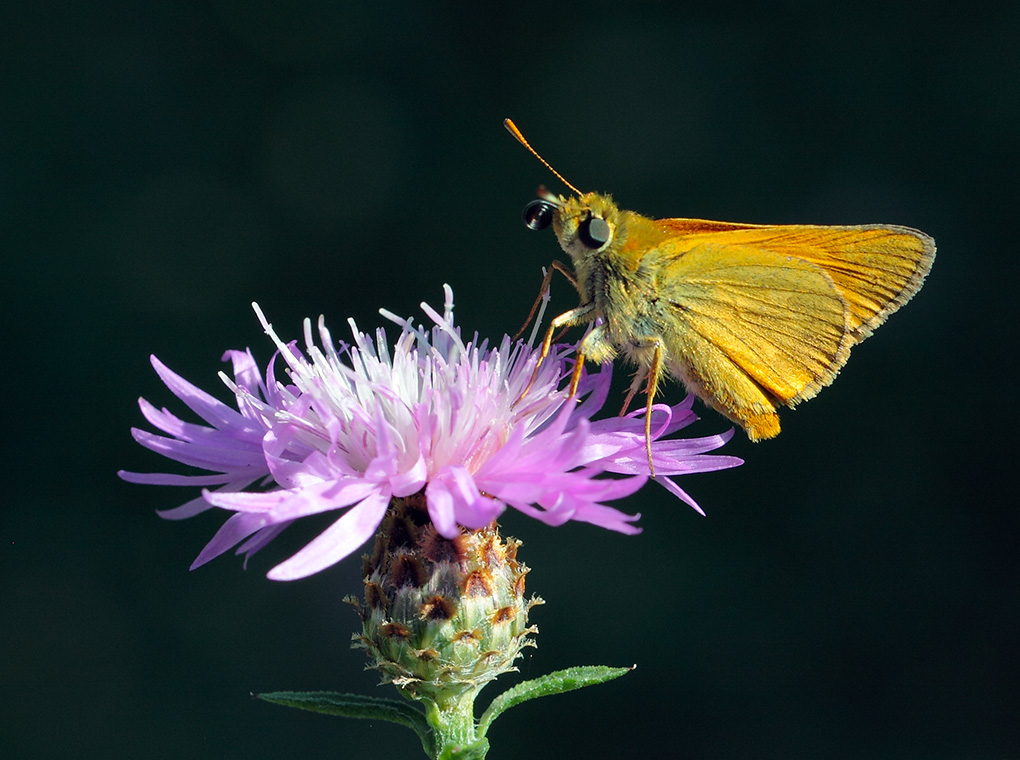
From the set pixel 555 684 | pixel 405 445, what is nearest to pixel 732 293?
pixel 405 445

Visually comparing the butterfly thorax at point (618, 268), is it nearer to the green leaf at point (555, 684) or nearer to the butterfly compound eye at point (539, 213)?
the butterfly compound eye at point (539, 213)

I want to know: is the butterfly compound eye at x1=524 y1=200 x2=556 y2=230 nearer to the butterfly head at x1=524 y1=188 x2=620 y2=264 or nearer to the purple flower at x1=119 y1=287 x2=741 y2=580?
the butterfly head at x1=524 y1=188 x2=620 y2=264

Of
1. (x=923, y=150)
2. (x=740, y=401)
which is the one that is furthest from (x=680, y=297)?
(x=923, y=150)

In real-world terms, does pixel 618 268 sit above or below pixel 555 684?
above

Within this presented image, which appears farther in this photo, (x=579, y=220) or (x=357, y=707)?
(x=579, y=220)

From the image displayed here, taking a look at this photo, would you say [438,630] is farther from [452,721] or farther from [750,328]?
[750,328]

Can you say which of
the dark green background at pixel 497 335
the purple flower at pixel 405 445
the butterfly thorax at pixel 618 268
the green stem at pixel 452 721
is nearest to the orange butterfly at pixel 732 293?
the butterfly thorax at pixel 618 268

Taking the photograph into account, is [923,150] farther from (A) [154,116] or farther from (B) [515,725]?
(A) [154,116]
